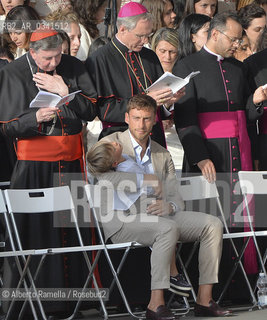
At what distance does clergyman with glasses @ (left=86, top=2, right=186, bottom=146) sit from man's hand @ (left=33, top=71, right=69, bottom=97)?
1.39ft

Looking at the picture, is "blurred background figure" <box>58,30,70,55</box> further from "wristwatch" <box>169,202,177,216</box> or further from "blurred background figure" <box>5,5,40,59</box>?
"wristwatch" <box>169,202,177,216</box>

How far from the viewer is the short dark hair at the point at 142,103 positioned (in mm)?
7039

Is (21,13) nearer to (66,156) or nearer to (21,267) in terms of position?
(66,156)

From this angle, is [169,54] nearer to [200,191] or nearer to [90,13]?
[90,13]

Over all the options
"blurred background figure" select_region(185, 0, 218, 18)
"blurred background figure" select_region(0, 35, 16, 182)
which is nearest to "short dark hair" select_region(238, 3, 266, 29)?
"blurred background figure" select_region(185, 0, 218, 18)

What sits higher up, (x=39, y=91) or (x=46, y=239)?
(x=39, y=91)

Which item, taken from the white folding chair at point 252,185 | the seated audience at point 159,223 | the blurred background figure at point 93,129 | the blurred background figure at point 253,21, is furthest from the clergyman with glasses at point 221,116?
the blurred background figure at point 253,21

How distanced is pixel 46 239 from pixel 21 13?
7.55 feet

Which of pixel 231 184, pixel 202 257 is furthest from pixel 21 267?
pixel 231 184

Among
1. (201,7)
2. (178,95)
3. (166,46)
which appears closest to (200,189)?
(178,95)

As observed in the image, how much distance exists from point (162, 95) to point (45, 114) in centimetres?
93

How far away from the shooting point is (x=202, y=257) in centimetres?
700

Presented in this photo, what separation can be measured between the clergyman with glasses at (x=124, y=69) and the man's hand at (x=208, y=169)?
1.24 feet

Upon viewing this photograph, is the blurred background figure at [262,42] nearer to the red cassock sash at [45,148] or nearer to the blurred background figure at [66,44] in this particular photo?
the blurred background figure at [66,44]
